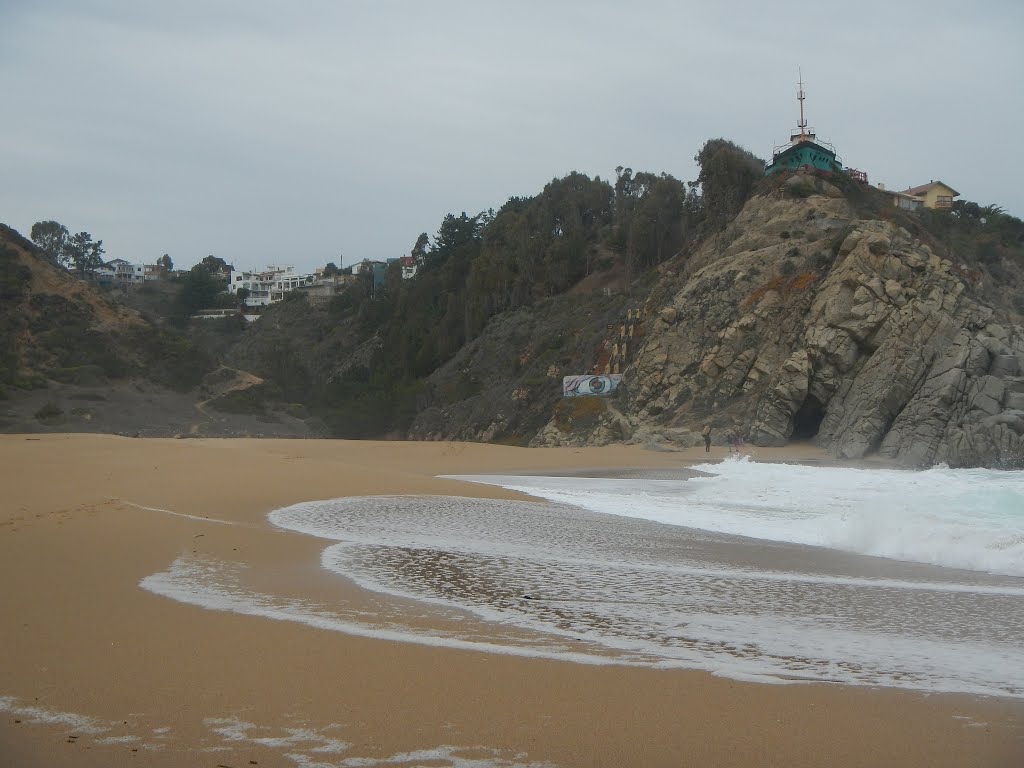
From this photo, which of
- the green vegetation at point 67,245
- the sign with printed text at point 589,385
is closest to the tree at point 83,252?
the green vegetation at point 67,245

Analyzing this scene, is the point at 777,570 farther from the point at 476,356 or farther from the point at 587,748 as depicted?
the point at 476,356

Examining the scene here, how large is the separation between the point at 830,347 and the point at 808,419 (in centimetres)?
338

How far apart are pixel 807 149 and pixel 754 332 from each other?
1549 cm

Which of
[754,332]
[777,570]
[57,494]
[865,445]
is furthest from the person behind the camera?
[754,332]

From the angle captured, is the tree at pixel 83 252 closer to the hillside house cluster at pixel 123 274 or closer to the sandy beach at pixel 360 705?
the hillside house cluster at pixel 123 274

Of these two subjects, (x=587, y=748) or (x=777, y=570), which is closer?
(x=587, y=748)

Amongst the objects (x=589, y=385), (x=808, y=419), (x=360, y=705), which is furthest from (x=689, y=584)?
(x=589, y=385)

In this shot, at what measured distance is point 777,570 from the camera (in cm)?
890

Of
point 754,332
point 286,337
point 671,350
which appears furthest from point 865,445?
point 286,337

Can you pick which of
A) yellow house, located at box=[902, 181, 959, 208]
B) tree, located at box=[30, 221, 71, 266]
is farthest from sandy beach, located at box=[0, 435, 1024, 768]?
tree, located at box=[30, 221, 71, 266]

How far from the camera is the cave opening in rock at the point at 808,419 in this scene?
34750 millimetres

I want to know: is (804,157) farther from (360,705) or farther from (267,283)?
(267,283)

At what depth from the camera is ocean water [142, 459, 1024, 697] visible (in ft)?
18.0

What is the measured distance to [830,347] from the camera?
33969mm
